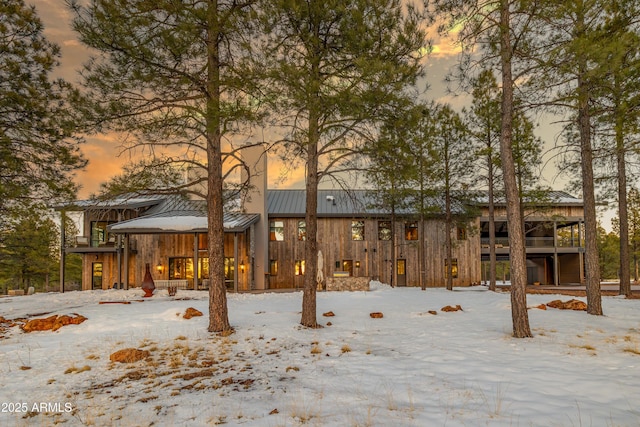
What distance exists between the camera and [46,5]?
35.0ft

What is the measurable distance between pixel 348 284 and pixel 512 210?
34.7 feet

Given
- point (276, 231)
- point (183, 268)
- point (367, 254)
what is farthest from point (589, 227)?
point (183, 268)

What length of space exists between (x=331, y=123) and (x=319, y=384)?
563 centimetres

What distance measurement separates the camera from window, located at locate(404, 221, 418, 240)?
78.3 ft

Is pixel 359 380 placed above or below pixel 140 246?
below

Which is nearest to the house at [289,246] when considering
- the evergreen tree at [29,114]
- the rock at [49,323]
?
the evergreen tree at [29,114]

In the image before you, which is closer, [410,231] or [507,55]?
[507,55]

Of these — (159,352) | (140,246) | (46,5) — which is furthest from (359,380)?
(140,246)

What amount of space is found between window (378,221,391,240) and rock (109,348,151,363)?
18.6m

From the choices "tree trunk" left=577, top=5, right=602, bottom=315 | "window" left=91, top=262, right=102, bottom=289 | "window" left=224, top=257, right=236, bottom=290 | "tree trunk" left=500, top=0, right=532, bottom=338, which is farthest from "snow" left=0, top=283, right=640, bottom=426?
"window" left=91, top=262, right=102, bottom=289

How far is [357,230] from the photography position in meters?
23.2

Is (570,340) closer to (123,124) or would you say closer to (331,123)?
(331,123)

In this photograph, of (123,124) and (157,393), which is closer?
(157,393)

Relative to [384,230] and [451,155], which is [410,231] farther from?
[451,155]
